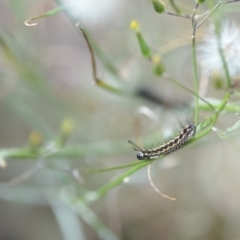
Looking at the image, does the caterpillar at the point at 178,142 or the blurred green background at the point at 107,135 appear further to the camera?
the blurred green background at the point at 107,135

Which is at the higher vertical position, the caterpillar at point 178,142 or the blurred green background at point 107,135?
the blurred green background at point 107,135

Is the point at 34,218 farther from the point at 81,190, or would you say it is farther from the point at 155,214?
the point at 81,190

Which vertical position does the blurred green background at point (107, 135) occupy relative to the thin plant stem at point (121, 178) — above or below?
above

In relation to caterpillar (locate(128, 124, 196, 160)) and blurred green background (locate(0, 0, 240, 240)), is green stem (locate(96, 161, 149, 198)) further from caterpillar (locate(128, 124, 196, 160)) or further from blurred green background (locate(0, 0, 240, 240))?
blurred green background (locate(0, 0, 240, 240))

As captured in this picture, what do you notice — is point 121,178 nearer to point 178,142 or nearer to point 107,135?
point 178,142

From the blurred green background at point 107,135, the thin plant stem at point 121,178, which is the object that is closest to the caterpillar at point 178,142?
the thin plant stem at point 121,178

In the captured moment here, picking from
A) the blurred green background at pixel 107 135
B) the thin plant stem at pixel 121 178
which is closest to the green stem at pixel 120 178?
the thin plant stem at pixel 121 178

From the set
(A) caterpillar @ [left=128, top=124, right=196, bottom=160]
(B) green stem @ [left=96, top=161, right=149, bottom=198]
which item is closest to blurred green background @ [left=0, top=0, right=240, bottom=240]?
(B) green stem @ [left=96, top=161, right=149, bottom=198]

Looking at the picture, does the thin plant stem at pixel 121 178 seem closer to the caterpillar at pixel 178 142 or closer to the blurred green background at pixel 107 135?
the caterpillar at pixel 178 142

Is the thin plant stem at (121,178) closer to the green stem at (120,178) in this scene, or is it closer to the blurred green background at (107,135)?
the green stem at (120,178)

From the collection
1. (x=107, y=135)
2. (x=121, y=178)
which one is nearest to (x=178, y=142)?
(x=121, y=178)
